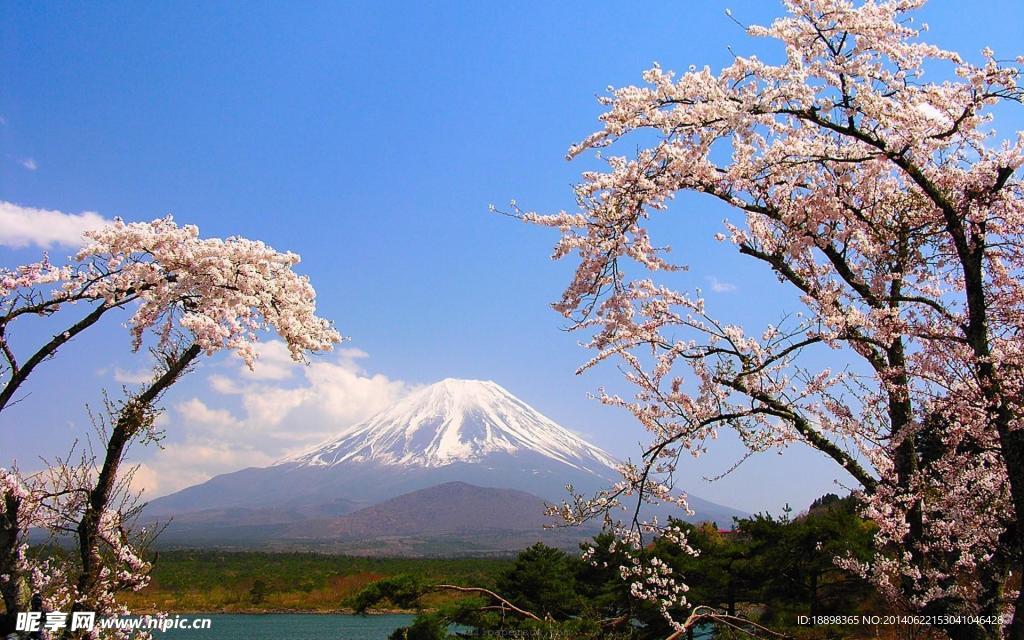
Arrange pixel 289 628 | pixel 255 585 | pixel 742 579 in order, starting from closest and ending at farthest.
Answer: pixel 742 579, pixel 289 628, pixel 255 585

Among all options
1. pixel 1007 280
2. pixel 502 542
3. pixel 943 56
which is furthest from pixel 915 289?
pixel 502 542

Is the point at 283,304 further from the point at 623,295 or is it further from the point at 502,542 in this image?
the point at 502,542

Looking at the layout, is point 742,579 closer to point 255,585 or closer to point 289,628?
point 289,628

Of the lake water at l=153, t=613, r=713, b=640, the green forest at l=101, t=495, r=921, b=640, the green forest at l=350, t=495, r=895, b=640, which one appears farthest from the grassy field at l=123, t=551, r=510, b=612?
the green forest at l=350, t=495, r=895, b=640

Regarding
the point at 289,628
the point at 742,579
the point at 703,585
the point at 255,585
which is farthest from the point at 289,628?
the point at 742,579

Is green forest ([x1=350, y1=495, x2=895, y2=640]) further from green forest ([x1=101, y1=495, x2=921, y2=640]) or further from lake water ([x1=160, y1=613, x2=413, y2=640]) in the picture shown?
lake water ([x1=160, y1=613, x2=413, y2=640])

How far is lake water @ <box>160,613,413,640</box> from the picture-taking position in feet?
77.8

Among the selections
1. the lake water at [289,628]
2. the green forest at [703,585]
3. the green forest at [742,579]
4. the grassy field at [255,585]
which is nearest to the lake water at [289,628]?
the lake water at [289,628]

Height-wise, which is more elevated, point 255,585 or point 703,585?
point 703,585

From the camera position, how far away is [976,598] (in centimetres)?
411

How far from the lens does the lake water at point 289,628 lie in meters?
23.7

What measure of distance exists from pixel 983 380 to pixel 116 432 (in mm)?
5120

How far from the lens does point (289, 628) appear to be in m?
27.0

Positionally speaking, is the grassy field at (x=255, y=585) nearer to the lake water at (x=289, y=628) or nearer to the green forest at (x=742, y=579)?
the lake water at (x=289, y=628)
